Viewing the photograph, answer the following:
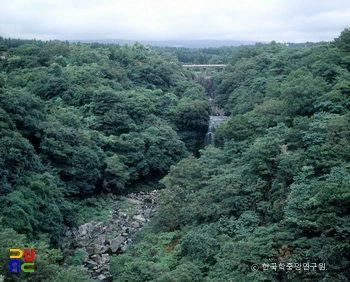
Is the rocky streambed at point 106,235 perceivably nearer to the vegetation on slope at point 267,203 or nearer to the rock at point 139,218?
the rock at point 139,218

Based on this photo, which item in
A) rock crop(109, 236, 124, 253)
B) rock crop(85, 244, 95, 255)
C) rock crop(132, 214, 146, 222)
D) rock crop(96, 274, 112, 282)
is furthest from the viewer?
rock crop(132, 214, 146, 222)

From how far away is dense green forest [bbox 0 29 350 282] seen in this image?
454 inches

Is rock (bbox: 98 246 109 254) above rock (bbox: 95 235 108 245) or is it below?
below

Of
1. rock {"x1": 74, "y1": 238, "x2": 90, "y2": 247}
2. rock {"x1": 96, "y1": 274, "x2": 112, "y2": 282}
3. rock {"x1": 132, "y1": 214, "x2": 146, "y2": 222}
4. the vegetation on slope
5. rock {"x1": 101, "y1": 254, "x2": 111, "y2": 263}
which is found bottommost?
rock {"x1": 96, "y1": 274, "x2": 112, "y2": 282}

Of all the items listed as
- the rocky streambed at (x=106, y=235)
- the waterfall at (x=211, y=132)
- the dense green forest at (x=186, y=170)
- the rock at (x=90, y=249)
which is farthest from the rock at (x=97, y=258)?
the waterfall at (x=211, y=132)

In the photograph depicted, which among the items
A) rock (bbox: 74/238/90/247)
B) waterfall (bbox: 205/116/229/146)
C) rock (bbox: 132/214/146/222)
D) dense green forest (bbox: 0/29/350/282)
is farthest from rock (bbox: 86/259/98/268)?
waterfall (bbox: 205/116/229/146)

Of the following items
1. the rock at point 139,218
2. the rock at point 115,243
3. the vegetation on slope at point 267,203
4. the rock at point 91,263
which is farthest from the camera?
the rock at point 139,218

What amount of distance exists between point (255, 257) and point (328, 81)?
49.5 feet

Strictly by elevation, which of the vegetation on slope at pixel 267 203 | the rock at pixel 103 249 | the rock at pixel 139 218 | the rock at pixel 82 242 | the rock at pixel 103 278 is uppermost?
the vegetation on slope at pixel 267 203

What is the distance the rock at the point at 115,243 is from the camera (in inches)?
770

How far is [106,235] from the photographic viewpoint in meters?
21.2

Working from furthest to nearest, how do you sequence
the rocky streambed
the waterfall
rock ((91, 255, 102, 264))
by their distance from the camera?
the waterfall
rock ((91, 255, 102, 264))
the rocky streambed

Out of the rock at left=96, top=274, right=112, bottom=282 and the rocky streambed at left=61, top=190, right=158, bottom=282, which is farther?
the rocky streambed at left=61, top=190, right=158, bottom=282

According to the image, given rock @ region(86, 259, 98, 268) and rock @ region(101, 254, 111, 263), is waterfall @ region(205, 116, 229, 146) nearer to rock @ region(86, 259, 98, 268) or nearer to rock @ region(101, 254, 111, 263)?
rock @ region(101, 254, 111, 263)
